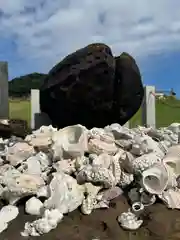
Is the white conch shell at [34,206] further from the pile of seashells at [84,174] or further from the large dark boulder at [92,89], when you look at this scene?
the large dark boulder at [92,89]

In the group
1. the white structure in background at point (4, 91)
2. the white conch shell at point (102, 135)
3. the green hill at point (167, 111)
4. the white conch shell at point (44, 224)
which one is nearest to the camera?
the white conch shell at point (44, 224)

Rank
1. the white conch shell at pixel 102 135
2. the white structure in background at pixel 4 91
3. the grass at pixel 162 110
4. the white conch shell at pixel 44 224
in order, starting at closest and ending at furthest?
1. the white conch shell at pixel 44 224
2. the white conch shell at pixel 102 135
3. the white structure in background at pixel 4 91
4. the grass at pixel 162 110

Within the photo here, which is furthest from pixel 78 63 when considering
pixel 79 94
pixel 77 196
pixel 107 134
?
pixel 77 196

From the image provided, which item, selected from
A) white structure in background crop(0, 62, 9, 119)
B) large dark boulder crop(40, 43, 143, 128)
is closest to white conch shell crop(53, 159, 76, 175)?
large dark boulder crop(40, 43, 143, 128)

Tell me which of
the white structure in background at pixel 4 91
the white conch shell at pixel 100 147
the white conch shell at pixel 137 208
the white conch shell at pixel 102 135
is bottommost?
the white conch shell at pixel 137 208

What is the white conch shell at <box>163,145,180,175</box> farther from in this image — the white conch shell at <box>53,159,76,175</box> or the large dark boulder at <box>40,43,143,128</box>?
the large dark boulder at <box>40,43,143,128</box>

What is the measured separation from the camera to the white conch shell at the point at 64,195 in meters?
3.20

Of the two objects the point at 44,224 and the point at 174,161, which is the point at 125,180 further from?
the point at 44,224

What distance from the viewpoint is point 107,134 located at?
399cm

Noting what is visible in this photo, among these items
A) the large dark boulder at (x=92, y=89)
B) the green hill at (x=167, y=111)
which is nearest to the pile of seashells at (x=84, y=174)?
the large dark boulder at (x=92, y=89)

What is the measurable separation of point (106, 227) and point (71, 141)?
0.97 metres

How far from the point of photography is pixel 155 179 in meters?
3.32

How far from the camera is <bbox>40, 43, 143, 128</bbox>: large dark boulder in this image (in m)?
5.73

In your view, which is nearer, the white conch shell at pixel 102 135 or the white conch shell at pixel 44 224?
the white conch shell at pixel 44 224
